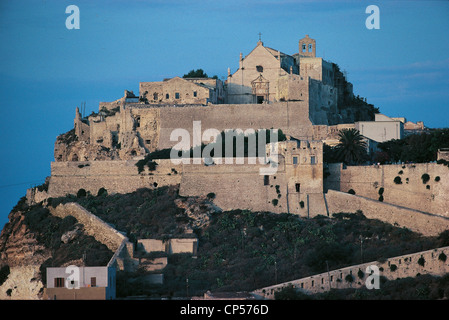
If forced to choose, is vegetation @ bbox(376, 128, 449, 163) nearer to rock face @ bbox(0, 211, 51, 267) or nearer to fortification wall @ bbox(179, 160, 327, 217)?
fortification wall @ bbox(179, 160, 327, 217)

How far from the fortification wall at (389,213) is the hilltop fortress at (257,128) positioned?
5cm

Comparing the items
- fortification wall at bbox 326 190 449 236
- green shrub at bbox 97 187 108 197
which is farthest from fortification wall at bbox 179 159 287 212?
green shrub at bbox 97 187 108 197

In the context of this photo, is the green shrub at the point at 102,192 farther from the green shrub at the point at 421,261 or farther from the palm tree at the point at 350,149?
the green shrub at the point at 421,261

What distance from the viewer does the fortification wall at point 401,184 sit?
5356 cm

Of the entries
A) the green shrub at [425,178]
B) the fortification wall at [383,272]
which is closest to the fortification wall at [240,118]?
the green shrub at [425,178]

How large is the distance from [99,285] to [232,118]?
806 inches

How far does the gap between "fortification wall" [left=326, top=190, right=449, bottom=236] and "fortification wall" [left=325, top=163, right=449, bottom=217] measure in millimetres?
1407

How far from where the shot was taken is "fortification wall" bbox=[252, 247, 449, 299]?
1907 inches

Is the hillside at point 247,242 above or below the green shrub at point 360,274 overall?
above

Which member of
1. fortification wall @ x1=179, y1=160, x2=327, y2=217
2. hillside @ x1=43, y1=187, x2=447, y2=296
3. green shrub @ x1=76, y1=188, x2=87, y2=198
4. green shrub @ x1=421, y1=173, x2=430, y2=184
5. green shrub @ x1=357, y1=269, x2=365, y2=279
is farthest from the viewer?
green shrub @ x1=76, y1=188, x2=87, y2=198

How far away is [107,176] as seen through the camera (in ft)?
199

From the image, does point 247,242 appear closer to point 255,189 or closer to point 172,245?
point 172,245
